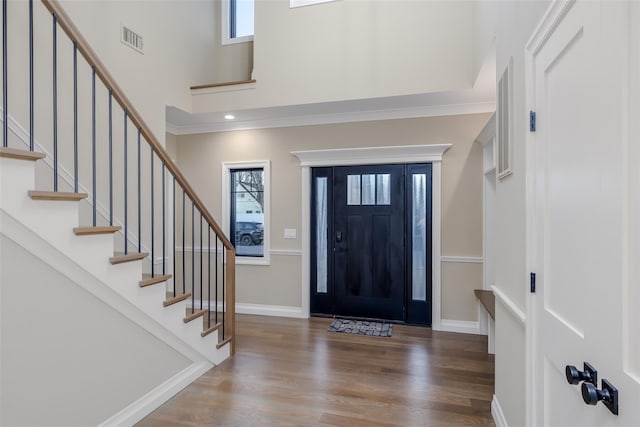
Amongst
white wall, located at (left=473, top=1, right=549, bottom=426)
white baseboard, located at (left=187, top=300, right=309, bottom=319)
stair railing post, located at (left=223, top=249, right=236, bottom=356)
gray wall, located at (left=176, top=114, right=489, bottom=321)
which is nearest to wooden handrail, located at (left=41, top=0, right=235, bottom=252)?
stair railing post, located at (left=223, top=249, right=236, bottom=356)

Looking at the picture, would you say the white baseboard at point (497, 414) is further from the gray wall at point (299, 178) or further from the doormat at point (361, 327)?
the gray wall at point (299, 178)

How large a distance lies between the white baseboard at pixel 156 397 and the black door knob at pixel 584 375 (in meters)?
2.51

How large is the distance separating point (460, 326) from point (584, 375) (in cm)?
328

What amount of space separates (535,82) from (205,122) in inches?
167

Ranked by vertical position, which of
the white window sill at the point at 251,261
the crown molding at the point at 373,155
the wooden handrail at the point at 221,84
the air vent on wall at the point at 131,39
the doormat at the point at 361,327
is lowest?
the doormat at the point at 361,327

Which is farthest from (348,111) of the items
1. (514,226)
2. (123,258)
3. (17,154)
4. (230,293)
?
(17,154)

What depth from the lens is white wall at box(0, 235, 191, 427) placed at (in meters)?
1.61

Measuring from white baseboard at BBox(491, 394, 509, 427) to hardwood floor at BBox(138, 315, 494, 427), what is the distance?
54 millimetres

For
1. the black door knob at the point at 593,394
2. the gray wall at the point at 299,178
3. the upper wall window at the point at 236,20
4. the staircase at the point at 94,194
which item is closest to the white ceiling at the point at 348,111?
the gray wall at the point at 299,178

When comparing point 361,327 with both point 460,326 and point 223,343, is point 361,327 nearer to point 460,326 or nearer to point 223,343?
point 460,326

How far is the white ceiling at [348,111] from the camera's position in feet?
12.1

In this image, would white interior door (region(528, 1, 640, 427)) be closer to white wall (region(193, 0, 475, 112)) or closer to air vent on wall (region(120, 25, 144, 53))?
white wall (region(193, 0, 475, 112))

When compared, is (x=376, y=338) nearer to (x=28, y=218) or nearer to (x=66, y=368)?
(x=66, y=368)

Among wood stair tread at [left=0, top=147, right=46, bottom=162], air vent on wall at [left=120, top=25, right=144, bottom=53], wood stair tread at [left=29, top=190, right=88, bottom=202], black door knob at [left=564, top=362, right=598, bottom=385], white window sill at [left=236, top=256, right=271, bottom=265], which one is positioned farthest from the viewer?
white window sill at [left=236, top=256, right=271, bottom=265]
